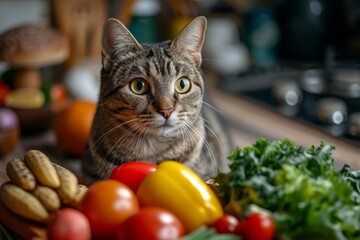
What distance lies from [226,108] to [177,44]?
0.97 m

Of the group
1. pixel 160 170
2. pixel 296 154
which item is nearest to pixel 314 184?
pixel 296 154

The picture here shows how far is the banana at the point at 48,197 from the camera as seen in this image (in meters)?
0.87

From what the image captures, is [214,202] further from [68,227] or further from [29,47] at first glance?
[29,47]

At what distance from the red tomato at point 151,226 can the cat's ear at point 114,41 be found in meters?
0.46

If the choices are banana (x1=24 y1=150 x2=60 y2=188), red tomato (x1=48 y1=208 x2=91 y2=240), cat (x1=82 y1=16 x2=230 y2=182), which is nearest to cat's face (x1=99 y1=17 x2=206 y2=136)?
cat (x1=82 y1=16 x2=230 y2=182)

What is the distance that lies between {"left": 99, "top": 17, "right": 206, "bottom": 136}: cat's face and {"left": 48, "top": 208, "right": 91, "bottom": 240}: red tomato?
359mm

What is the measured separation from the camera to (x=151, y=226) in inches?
30.9

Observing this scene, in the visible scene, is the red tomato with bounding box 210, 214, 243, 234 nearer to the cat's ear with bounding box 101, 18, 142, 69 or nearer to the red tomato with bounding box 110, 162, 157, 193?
the red tomato with bounding box 110, 162, 157, 193

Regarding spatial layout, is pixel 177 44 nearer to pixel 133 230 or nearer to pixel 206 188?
pixel 206 188

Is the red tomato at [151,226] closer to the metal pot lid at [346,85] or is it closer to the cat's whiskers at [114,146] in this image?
the cat's whiskers at [114,146]

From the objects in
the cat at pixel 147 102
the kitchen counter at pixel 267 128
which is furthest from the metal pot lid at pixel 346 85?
the cat at pixel 147 102

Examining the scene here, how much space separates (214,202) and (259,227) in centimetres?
12

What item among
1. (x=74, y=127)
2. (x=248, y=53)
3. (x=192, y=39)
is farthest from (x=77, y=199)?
(x=248, y=53)

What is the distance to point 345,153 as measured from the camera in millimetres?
1643
